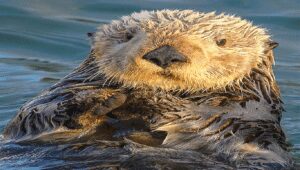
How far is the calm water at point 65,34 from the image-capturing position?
8.17m

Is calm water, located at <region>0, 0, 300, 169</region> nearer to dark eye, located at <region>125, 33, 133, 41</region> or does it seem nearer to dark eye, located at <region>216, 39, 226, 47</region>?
dark eye, located at <region>216, 39, 226, 47</region>

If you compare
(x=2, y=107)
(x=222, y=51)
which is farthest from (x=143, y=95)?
(x=2, y=107)

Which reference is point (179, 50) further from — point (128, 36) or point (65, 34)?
point (65, 34)

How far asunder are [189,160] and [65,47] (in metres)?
4.90

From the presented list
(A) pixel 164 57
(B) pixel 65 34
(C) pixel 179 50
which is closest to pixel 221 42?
(C) pixel 179 50

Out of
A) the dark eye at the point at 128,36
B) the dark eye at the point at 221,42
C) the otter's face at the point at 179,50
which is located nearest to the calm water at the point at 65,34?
the otter's face at the point at 179,50

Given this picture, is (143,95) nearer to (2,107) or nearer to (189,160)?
(189,160)

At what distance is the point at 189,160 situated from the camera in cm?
478

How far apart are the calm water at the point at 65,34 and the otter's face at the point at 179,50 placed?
1.65 meters

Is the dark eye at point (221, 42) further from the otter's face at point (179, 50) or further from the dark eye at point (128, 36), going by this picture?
the dark eye at point (128, 36)

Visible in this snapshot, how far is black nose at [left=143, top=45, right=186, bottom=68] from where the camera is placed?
16.1ft

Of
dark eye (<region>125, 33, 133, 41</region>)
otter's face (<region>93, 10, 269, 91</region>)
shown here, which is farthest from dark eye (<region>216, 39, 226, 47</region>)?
dark eye (<region>125, 33, 133, 41</region>)

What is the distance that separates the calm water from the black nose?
238 centimetres

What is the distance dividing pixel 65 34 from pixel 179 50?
191 inches
